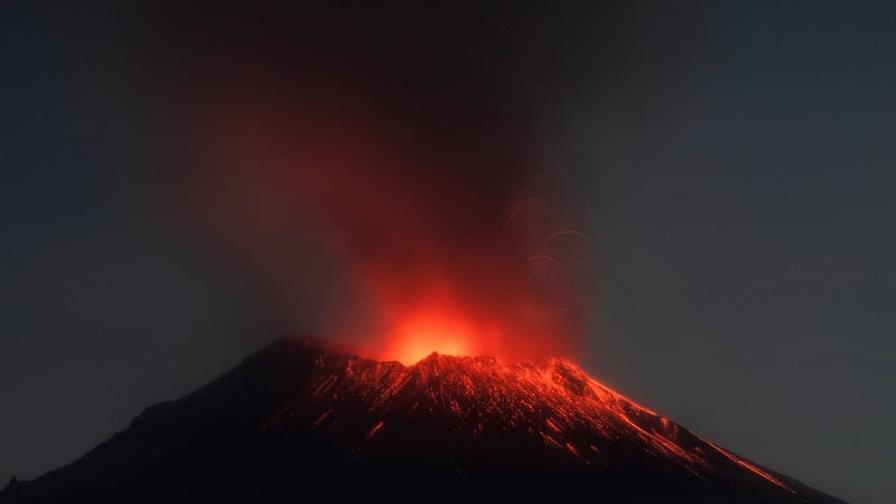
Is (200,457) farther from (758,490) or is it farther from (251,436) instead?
(758,490)

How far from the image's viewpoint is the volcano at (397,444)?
113ft

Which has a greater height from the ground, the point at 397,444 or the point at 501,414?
the point at 501,414

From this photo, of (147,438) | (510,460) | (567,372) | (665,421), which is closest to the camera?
(510,460)

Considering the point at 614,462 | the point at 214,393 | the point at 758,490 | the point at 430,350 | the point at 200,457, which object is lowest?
the point at 200,457

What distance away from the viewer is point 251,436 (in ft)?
127

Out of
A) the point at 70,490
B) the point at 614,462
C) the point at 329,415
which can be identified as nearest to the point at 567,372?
the point at 614,462

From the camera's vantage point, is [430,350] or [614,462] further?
[430,350]

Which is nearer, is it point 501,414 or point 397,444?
point 397,444

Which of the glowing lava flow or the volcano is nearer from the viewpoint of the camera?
the volcano

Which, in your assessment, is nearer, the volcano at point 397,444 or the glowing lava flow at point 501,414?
the volcano at point 397,444

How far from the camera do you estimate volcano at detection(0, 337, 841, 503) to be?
113 feet

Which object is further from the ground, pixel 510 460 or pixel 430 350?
pixel 430 350

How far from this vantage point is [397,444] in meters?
37.0

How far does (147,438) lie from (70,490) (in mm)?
5494
